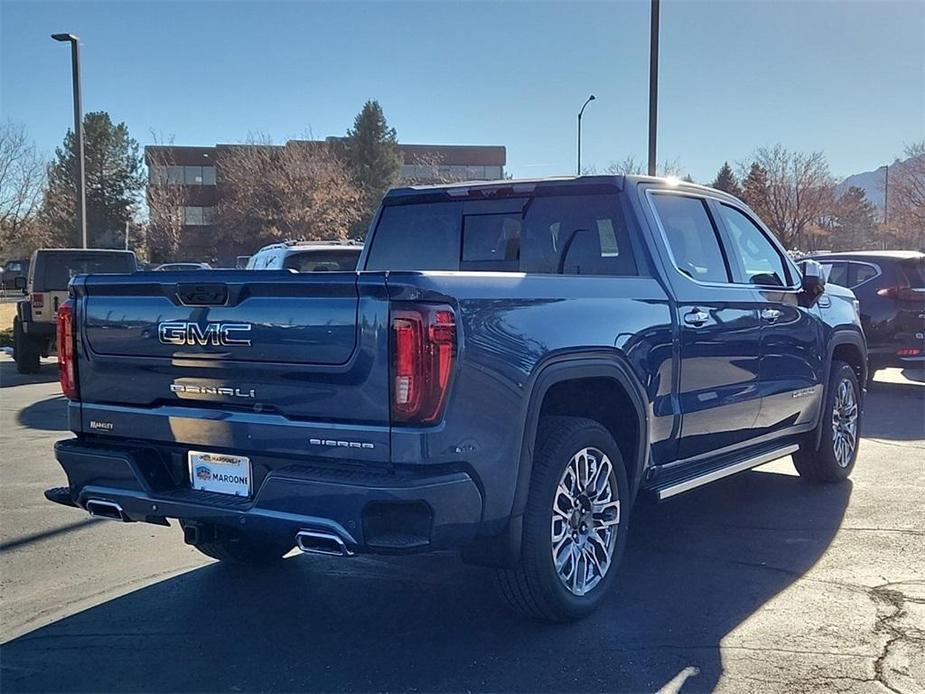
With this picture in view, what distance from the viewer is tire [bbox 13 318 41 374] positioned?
14.7 m

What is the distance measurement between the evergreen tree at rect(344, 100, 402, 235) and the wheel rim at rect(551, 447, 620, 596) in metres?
51.3

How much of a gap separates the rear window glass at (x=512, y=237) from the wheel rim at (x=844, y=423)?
109 inches

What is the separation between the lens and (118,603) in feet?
15.0

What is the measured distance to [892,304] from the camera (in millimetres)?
11734

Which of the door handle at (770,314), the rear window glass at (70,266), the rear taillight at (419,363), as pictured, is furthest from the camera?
the rear window glass at (70,266)

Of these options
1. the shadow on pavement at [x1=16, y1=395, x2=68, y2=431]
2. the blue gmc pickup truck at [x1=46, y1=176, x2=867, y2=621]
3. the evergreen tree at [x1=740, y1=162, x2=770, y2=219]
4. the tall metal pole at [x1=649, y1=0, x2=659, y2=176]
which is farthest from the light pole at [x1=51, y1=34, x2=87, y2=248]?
the evergreen tree at [x1=740, y1=162, x2=770, y2=219]

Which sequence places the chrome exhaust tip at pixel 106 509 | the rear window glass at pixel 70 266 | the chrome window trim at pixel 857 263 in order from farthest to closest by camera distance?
the rear window glass at pixel 70 266
the chrome window trim at pixel 857 263
the chrome exhaust tip at pixel 106 509

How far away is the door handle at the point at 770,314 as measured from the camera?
5773 mm

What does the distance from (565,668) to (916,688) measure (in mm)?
1316

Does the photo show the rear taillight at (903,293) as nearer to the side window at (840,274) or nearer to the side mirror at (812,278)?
the side window at (840,274)

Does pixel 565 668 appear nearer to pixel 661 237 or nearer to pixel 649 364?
pixel 649 364

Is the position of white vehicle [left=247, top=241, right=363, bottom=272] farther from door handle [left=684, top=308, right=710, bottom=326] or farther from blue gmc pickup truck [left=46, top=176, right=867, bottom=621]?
door handle [left=684, top=308, right=710, bottom=326]

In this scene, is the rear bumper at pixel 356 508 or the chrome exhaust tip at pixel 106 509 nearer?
the rear bumper at pixel 356 508

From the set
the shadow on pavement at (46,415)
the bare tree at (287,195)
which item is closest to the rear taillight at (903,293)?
the shadow on pavement at (46,415)
